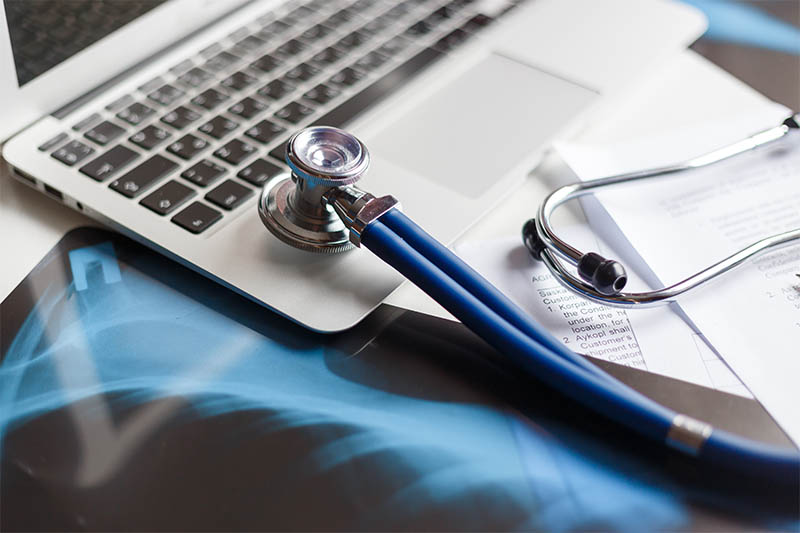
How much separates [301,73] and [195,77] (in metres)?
0.10

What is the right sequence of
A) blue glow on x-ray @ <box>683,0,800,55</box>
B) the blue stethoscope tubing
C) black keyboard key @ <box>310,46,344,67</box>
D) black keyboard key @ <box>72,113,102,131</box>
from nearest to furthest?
the blue stethoscope tubing, black keyboard key @ <box>72,113,102,131</box>, black keyboard key @ <box>310,46,344,67</box>, blue glow on x-ray @ <box>683,0,800,55</box>

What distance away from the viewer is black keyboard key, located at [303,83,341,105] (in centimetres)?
76

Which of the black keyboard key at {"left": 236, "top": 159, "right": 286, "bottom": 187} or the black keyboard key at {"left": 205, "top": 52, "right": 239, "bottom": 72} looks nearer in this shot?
the black keyboard key at {"left": 236, "top": 159, "right": 286, "bottom": 187}

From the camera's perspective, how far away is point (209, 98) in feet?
2.43

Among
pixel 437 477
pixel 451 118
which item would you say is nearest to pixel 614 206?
pixel 451 118

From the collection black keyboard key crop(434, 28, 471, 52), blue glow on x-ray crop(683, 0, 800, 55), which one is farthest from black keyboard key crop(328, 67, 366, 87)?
blue glow on x-ray crop(683, 0, 800, 55)

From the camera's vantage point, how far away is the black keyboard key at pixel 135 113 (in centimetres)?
71

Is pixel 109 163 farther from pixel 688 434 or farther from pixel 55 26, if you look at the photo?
pixel 688 434

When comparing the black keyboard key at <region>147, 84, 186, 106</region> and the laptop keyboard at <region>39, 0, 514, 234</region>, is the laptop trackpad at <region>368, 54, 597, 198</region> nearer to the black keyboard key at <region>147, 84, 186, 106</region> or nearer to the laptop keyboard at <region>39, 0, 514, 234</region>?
the laptop keyboard at <region>39, 0, 514, 234</region>

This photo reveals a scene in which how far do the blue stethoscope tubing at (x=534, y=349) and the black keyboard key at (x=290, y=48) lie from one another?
0.29m

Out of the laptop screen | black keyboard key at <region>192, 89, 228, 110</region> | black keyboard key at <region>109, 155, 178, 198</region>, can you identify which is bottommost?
black keyboard key at <region>109, 155, 178, 198</region>

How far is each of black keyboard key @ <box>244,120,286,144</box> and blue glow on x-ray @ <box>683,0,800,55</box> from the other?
1.80 ft

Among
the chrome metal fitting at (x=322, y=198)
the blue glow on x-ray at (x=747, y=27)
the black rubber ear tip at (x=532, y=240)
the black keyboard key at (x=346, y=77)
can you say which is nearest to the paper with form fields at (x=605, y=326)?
the black rubber ear tip at (x=532, y=240)

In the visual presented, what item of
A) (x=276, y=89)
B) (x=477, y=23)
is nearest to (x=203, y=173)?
(x=276, y=89)
